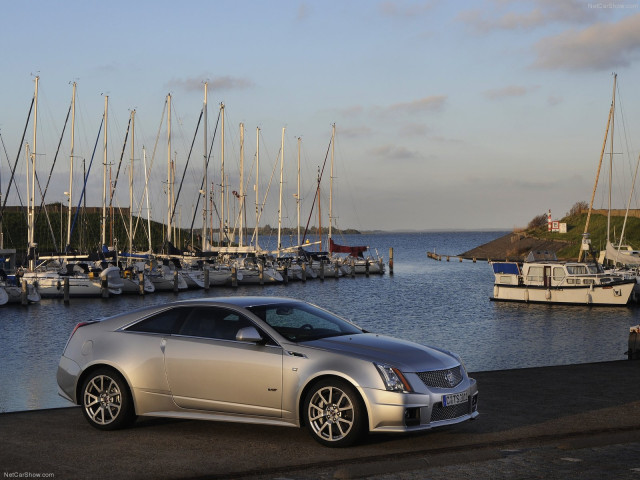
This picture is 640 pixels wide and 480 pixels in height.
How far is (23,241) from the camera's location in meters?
154

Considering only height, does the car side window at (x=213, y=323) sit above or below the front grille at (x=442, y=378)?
above

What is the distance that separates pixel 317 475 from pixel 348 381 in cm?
146

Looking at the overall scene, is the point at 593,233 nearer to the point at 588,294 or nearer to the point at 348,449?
the point at 588,294

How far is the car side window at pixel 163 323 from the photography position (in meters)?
10.6

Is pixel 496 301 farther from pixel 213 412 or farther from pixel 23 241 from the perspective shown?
pixel 23 241

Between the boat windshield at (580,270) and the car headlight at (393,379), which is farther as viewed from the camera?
the boat windshield at (580,270)

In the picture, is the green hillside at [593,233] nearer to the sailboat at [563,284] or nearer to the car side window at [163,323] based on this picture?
the sailboat at [563,284]

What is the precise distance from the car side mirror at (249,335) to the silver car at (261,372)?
11 mm

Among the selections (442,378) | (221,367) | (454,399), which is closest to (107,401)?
(221,367)

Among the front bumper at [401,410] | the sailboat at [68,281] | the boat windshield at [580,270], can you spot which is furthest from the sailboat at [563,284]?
the front bumper at [401,410]

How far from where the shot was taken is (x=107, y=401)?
34.5 feet

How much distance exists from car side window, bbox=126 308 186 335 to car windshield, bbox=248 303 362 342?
95 centimetres

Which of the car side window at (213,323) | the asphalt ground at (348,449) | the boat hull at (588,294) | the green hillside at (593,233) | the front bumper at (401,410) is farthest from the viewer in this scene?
the green hillside at (593,233)

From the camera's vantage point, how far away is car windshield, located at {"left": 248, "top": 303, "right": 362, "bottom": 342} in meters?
10.2
